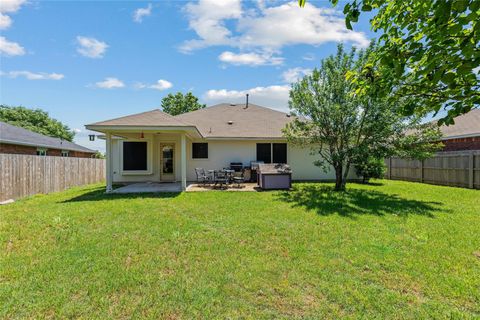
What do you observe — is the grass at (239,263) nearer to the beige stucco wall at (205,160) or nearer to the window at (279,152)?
the beige stucco wall at (205,160)

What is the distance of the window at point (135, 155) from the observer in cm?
1423

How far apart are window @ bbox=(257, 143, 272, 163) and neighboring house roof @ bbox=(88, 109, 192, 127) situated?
572cm

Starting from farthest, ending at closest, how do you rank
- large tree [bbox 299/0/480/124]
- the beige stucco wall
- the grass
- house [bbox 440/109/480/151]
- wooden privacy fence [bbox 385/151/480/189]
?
the beige stucco wall → house [bbox 440/109/480/151] → wooden privacy fence [bbox 385/151/480/189] → the grass → large tree [bbox 299/0/480/124]

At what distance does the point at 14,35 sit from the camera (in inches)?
356

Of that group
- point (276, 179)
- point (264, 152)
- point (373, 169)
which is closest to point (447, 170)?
point (373, 169)

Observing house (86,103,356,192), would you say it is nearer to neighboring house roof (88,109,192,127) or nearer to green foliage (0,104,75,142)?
neighboring house roof (88,109,192,127)

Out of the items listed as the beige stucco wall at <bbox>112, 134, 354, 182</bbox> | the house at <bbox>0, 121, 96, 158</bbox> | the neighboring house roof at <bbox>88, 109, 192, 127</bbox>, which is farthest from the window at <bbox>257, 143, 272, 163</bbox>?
the house at <bbox>0, 121, 96, 158</bbox>

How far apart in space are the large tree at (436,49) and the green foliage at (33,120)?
1667 inches

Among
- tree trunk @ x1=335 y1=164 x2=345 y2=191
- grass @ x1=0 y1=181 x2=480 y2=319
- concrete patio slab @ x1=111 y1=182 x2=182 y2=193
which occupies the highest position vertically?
tree trunk @ x1=335 y1=164 x2=345 y2=191

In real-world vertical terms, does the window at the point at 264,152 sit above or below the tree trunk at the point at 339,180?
above

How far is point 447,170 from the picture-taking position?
1314 cm

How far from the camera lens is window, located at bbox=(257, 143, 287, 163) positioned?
15133 mm

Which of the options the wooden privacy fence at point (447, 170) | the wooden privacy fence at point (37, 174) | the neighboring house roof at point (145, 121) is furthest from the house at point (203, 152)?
the wooden privacy fence at point (447, 170)

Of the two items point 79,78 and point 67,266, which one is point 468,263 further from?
point 79,78
